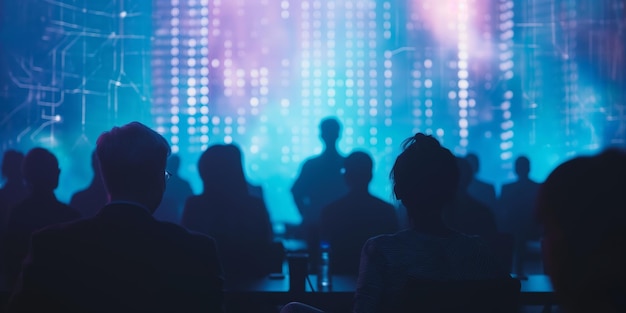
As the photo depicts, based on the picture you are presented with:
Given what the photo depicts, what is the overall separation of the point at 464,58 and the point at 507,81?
29.2 inches

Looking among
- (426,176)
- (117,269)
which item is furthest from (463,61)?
(117,269)

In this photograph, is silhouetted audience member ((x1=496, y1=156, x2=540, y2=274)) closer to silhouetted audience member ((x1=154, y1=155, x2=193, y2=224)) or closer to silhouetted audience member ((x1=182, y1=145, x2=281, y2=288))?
silhouetted audience member ((x1=182, y1=145, x2=281, y2=288))

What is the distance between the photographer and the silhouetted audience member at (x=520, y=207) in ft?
17.9

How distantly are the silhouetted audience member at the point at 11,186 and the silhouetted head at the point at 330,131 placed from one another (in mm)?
2423

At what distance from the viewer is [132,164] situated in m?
1.84

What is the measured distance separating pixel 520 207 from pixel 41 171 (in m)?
3.85

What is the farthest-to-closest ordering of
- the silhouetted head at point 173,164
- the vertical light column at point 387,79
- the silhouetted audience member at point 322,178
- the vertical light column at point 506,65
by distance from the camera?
the vertical light column at point 387,79 < the vertical light column at point 506,65 < the silhouetted head at point 173,164 < the silhouetted audience member at point 322,178

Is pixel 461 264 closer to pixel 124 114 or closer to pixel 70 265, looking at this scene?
pixel 70 265

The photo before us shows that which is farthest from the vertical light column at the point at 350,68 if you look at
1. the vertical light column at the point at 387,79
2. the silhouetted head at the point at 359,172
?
the silhouetted head at the point at 359,172

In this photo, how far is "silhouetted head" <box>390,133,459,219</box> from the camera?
2172mm

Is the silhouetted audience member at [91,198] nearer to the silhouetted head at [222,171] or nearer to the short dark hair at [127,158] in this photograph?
the silhouetted head at [222,171]

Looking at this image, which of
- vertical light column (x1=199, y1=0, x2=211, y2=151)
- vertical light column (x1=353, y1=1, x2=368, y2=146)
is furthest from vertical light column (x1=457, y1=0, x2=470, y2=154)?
vertical light column (x1=199, y1=0, x2=211, y2=151)

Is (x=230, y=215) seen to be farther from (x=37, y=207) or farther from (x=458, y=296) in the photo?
(x=458, y=296)

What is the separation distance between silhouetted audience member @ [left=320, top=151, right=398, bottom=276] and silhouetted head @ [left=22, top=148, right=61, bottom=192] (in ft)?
4.84
